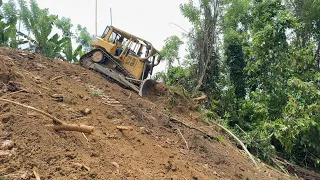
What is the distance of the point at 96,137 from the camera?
195 inches

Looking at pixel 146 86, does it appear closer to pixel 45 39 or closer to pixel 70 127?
pixel 70 127

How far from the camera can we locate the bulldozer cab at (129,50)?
11.3 meters

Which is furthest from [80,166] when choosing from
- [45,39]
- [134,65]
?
[45,39]

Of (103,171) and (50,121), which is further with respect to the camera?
(50,121)

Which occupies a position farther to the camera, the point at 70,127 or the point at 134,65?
the point at 134,65

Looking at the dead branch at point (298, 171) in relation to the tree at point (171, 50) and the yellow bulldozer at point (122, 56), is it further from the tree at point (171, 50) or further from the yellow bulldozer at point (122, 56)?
the tree at point (171, 50)

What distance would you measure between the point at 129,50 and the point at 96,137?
6.77 metres

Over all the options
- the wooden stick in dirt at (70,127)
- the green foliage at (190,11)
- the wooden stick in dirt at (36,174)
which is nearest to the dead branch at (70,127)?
the wooden stick in dirt at (70,127)

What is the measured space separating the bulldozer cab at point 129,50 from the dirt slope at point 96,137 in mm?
1382

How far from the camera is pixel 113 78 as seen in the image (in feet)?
35.4

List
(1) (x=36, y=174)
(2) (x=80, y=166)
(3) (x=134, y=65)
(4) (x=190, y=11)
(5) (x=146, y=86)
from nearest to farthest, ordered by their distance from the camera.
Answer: (1) (x=36, y=174), (2) (x=80, y=166), (5) (x=146, y=86), (3) (x=134, y=65), (4) (x=190, y=11)

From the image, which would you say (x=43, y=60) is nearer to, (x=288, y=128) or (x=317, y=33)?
(x=288, y=128)

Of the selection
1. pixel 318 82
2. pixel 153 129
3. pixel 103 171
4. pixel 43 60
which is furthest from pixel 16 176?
pixel 318 82

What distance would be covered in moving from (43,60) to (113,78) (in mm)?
2295
